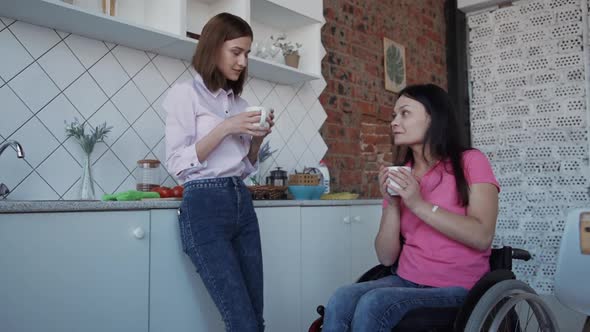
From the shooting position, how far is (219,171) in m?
1.54

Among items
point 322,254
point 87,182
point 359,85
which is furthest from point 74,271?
point 359,85

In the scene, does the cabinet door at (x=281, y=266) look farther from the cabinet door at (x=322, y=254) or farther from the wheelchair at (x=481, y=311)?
the wheelchair at (x=481, y=311)

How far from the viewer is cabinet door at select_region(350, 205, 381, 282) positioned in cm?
238

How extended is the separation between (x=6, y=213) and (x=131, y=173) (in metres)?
0.80

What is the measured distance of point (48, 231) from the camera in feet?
4.21

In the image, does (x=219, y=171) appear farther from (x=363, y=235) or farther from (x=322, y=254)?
(x=363, y=235)

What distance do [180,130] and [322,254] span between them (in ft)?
3.19

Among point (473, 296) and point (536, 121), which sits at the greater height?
point (536, 121)

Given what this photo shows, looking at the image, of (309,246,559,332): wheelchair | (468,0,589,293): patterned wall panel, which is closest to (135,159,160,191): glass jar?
(309,246,559,332): wheelchair

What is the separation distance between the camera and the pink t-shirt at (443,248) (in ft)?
4.43

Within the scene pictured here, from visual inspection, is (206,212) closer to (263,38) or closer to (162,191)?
(162,191)

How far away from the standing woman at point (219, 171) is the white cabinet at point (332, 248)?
57cm

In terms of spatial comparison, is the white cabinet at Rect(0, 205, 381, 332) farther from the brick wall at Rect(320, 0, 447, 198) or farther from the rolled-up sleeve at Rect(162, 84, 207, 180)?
the brick wall at Rect(320, 0, 447, 198)

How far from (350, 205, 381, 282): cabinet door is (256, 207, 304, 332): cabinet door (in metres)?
0.40
